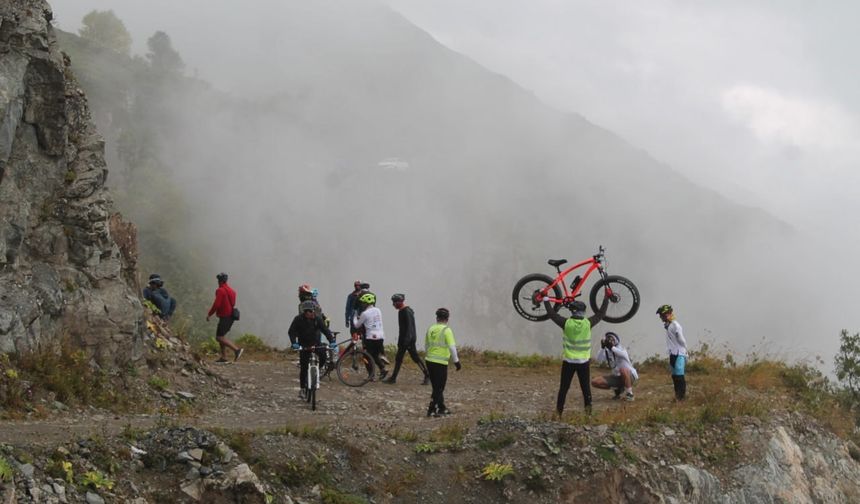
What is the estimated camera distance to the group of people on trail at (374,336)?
14422 millimetres

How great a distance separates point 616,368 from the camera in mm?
17906

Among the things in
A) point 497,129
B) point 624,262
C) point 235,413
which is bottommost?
point 235,413

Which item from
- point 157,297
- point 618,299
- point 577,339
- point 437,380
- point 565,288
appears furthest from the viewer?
point 157,297

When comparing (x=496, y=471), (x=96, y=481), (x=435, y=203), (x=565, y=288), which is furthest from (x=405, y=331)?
(x=435, y=203)

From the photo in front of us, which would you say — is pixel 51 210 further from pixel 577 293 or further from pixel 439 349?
pixel 577 293

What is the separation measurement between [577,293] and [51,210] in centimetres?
1093

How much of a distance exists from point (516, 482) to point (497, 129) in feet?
510

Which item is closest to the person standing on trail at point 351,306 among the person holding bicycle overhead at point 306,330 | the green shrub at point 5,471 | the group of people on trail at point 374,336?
the group of people on trail at point 374,336

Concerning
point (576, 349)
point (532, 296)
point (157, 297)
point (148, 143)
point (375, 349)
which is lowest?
point (375, 349)

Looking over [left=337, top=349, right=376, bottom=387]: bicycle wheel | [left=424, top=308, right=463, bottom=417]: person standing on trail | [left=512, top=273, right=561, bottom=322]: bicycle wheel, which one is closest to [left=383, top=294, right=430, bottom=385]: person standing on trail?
[left=337, top=349, right=376, bottom=387]: bicycle wheel

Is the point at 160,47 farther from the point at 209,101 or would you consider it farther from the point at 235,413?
the point at 235,413

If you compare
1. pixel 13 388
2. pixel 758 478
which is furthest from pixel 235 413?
pixel 758 478

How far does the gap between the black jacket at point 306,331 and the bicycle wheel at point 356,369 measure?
2.46 m

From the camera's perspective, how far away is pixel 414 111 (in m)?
167
